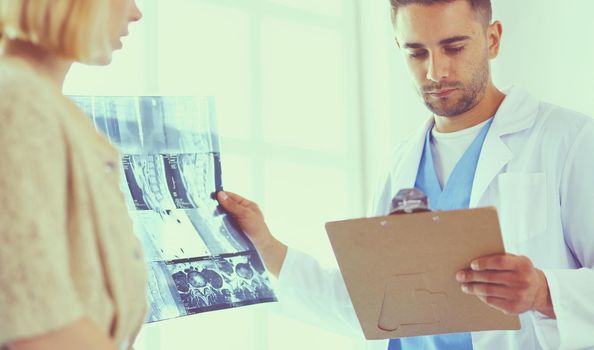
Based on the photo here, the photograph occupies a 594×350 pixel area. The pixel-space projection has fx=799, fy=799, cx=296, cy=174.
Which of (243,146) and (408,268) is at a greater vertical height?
(243,146)

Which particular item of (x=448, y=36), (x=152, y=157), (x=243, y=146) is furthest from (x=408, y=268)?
(x=243, y=146)

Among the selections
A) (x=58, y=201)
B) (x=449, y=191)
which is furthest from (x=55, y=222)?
(x=449, y=191)

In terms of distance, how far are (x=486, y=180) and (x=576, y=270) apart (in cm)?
26

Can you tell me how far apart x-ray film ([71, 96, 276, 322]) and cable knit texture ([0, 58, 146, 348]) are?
1.60 feet

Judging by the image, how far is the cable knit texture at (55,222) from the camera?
595 millimetres

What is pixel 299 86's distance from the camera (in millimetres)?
2145

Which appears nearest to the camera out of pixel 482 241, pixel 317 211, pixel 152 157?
pixel 482 241

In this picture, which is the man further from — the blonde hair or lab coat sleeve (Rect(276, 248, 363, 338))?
the blonde hair

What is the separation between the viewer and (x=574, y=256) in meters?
1.43

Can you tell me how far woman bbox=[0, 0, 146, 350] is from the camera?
60 centimetres

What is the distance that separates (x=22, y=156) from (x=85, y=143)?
0.08 meters

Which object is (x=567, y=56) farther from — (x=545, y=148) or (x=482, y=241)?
(x=482, y=241)

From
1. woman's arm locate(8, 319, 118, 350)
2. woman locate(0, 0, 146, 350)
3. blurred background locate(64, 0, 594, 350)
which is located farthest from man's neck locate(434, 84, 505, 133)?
woman's arm locate(8, 319, 118, 350)

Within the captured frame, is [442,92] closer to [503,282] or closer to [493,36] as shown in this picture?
[493,36]
